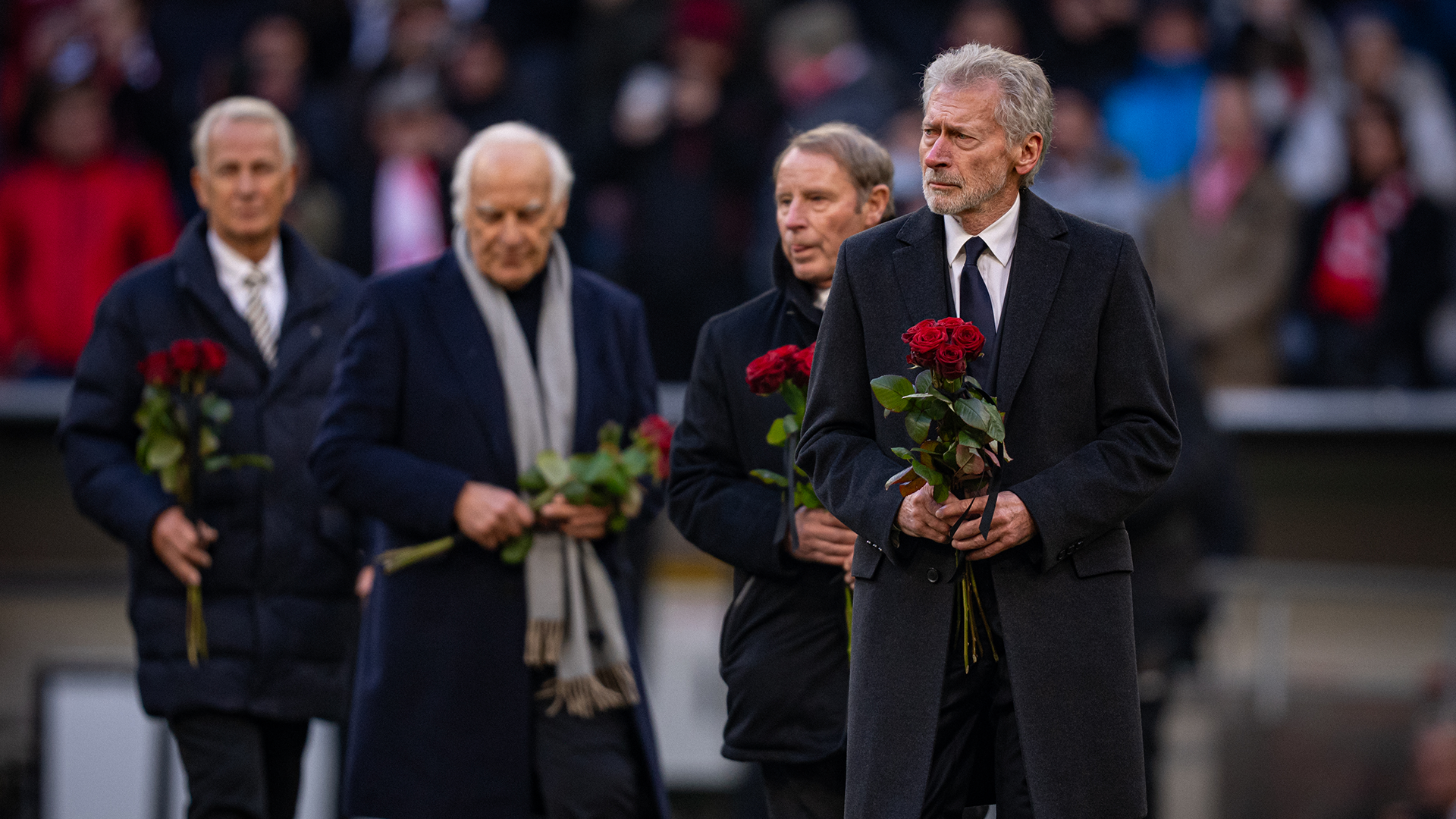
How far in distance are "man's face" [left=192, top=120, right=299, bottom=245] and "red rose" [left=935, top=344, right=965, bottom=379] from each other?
9.48 feet

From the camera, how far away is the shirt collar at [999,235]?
14.1 feet

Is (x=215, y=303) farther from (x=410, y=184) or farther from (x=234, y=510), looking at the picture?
(x=410, y=184)

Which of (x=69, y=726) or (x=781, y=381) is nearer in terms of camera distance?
(x=781, y=381)

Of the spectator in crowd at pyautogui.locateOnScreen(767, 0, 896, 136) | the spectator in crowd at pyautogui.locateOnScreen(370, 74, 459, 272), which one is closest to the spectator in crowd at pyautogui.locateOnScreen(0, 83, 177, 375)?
the spectator in crowd at pyautogui.locateOnScreen(370, 74, 459, 272)

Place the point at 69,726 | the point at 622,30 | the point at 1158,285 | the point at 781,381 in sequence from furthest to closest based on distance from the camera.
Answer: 1. the point at 622,30
2. the point at 1158,285
3. the point at 69,726
4. the point at 781,381

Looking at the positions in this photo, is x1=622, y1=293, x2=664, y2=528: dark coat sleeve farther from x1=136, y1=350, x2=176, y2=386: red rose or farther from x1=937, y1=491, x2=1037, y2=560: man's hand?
x1=937, y1=491, x2=1037, y2=560: man's hand

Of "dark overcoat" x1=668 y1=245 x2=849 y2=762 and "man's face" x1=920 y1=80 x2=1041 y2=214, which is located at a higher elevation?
"man's face" x1=920 y1=80 x2=1041 y2=214

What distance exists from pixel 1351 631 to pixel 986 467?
5.91 m

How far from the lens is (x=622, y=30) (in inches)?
436

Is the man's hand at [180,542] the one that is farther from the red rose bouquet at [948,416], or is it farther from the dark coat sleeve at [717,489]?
the red rose bouquet at [948,416]

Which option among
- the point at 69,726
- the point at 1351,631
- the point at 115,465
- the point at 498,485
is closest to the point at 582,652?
the point at 498,485

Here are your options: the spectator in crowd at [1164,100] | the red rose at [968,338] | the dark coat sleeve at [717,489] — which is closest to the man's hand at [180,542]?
the dark coat sleeve at [717,489]

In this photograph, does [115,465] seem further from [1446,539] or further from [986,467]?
[1446,539]

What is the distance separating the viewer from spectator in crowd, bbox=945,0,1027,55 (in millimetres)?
10281
